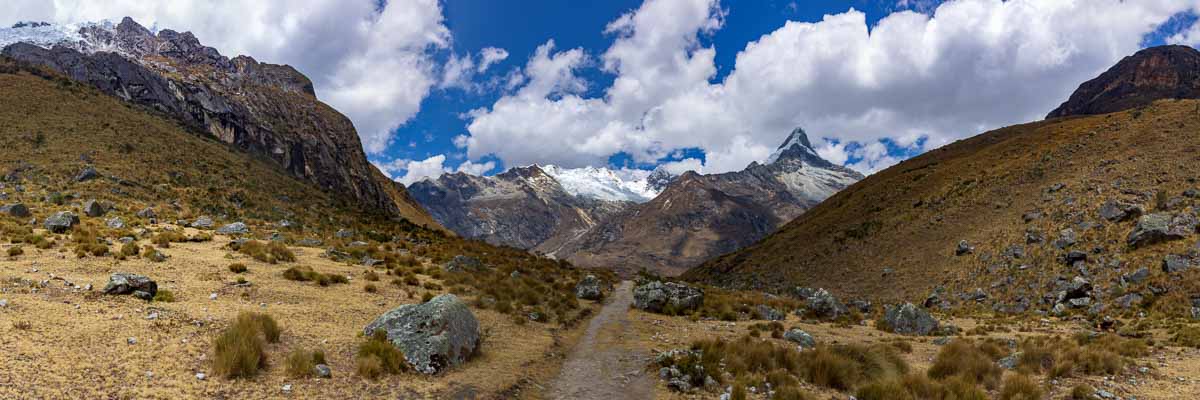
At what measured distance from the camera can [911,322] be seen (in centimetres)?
2498

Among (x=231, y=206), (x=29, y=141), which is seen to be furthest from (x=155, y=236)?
(x=29, y=141)

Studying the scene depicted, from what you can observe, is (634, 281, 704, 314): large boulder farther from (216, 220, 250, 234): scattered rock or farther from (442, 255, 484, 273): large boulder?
(216, 220, 250, 234): scattered rock

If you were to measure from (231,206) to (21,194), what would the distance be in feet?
39.7

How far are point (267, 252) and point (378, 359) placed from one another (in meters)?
15.9

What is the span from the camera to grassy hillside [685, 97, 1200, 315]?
113 ft

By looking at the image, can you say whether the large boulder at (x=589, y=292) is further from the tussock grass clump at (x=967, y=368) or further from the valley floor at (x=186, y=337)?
the tussock grass clump at (x=967, y=368)

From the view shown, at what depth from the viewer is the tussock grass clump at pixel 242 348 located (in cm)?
1052

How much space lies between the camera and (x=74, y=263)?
17.5 m

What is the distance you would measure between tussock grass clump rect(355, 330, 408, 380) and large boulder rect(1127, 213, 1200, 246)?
4362 centimetres

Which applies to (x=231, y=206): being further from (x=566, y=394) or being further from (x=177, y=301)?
(x=566, y=394)

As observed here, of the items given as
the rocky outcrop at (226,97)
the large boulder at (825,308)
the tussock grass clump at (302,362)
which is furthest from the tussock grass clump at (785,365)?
the rocky outcrop at (226,97)

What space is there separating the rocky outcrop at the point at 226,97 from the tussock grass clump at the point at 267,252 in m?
68.5

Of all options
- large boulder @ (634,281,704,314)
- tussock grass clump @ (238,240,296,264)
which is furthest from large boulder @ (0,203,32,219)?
large boulder @ (634,281,704,314)

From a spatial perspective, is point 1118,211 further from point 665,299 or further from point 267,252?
point 267,252
